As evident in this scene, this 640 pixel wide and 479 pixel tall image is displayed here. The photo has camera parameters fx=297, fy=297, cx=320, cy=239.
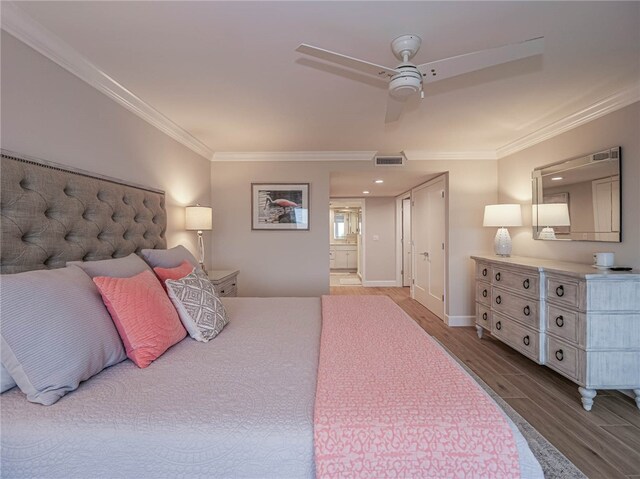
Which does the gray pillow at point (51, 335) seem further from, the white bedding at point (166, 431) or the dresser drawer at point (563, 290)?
the dresser drawer at point (563, 290)

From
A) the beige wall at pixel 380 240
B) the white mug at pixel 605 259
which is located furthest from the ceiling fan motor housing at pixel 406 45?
the beige wall at pixel 380 240

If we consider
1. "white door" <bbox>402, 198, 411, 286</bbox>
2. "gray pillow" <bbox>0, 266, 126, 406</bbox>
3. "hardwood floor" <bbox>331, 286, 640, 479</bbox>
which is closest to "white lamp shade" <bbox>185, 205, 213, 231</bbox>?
"gray pillow" <bbox>0, 266, 126, 406</bbox>

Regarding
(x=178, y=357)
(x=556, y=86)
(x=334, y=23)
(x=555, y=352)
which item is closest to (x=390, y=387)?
(x=178, y=357)

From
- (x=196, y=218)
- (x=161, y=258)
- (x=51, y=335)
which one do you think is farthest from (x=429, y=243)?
(x=51, y=335)

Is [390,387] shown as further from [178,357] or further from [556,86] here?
[556,86]

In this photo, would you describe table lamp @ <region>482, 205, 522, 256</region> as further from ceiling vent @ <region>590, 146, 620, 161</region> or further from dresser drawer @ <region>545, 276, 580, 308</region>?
dresser drawer @ <region>545, 276, 580, 308</region>

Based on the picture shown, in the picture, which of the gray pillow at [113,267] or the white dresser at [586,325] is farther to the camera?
the white dresser at [586,325]

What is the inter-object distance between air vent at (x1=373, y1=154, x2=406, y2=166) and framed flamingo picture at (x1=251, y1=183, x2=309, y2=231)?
0.97 metres

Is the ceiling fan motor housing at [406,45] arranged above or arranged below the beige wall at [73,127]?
above

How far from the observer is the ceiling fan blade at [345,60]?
1.34 m

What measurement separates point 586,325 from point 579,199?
1.20 metres

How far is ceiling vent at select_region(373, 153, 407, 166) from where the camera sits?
3.85 metres

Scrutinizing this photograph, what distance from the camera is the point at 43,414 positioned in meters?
0.91

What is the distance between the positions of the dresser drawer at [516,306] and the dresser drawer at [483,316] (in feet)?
0.49
